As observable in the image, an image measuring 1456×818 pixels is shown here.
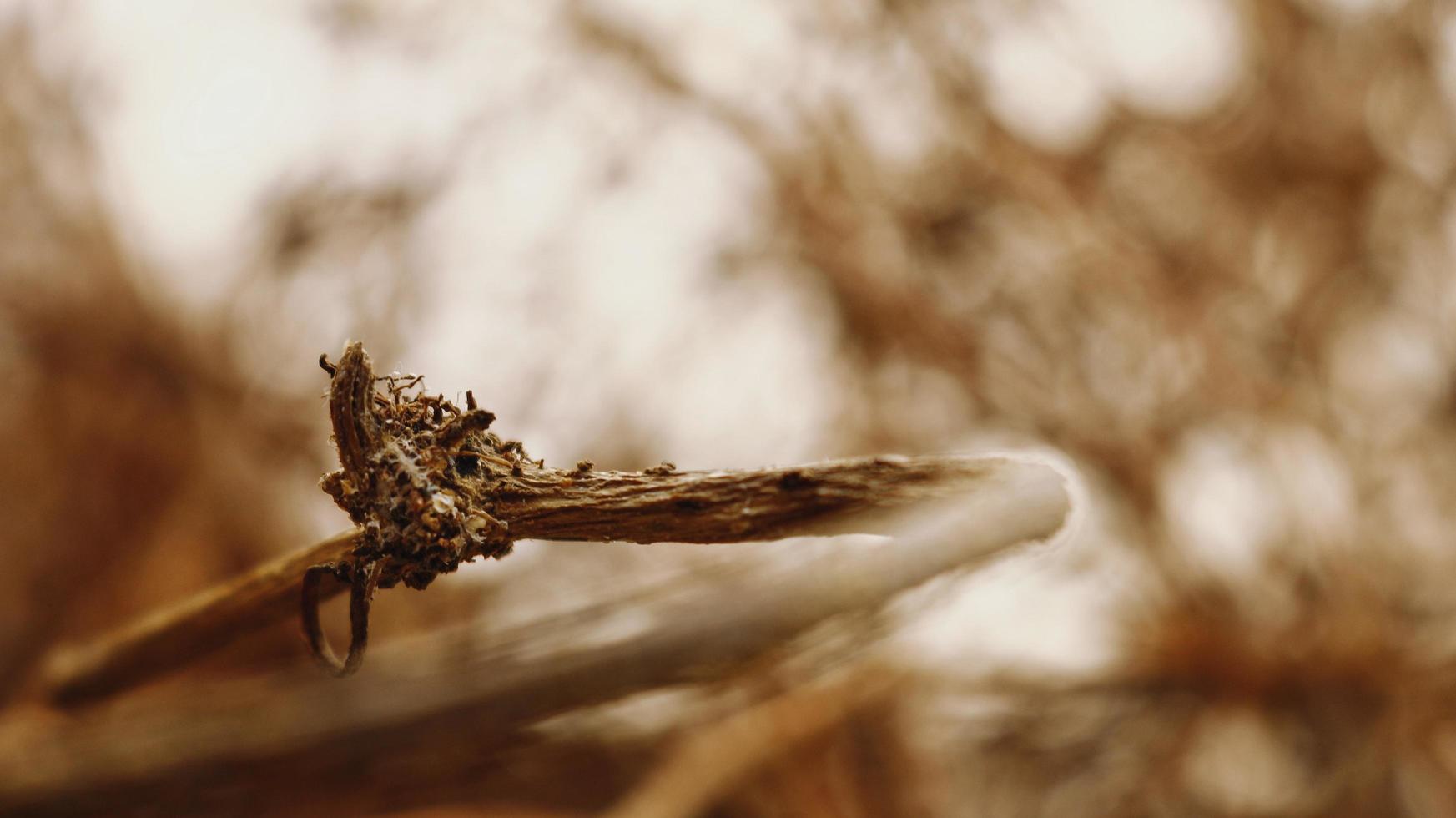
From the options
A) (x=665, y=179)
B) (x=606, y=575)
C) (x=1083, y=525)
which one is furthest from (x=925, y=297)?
(x=1083, y=525)

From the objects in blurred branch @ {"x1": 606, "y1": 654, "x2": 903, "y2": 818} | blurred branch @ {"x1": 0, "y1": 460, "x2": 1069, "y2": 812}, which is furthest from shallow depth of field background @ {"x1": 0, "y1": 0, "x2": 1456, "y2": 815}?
blurred branch @ {"x1": 0, "y1": 460, "x2": 1069, "y2": 812}

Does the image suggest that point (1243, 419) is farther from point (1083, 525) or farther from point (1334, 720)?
point (1083, 525)

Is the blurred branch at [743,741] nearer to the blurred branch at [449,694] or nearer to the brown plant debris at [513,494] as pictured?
the blurred branch at [449,694]

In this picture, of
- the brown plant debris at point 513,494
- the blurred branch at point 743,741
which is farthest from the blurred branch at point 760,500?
the blurred branch at point 743,741

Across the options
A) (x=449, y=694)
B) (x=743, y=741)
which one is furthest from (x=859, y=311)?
(x=449, y=694)

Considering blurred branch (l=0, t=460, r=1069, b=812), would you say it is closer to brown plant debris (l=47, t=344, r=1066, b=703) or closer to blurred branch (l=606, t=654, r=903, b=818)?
brown plant debris (l=47, t=344, r=1066, b=703)

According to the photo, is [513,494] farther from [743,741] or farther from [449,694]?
[743,741]
